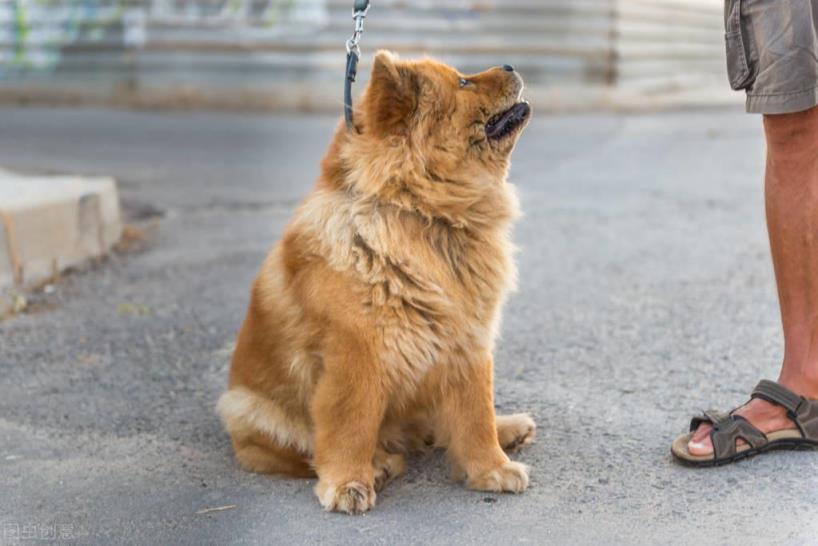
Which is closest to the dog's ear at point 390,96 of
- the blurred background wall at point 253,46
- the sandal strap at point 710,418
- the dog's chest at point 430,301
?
the dog's chest at point 430,301

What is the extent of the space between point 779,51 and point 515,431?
1559 millimetres

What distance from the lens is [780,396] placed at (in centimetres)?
362

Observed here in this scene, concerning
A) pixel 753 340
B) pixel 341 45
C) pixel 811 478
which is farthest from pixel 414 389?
pixel 341 45

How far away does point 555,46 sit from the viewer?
52.3 feet

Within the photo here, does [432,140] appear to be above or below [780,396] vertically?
above

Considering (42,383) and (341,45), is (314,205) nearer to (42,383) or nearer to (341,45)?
(42,383)

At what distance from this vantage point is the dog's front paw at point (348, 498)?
3.25 meters

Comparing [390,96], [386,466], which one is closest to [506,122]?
[390,96]

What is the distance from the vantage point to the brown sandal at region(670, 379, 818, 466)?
11.5ft

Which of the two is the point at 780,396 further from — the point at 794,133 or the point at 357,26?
the point at 357,26

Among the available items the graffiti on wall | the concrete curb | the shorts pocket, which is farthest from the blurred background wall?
→ the shorts pocket

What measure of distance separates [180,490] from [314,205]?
103 centimetres

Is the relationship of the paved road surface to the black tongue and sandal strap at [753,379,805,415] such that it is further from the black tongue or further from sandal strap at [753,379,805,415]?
the black tongue

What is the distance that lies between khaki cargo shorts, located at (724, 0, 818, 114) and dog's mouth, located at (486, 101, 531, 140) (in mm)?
771
